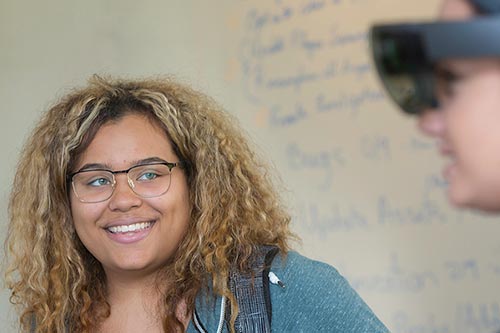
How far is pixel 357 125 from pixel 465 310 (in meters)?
0.50

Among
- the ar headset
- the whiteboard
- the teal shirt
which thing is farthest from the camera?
the whiteboard

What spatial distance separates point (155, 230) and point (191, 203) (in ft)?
0.39

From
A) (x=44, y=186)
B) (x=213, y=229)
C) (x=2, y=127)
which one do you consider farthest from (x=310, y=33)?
(x=2, y=127)

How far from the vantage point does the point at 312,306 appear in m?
1.70

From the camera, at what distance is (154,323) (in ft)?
5.93

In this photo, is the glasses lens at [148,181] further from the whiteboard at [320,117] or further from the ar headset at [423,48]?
the ar headset at [423,48]

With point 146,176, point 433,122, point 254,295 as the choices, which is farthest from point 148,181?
point 433,122

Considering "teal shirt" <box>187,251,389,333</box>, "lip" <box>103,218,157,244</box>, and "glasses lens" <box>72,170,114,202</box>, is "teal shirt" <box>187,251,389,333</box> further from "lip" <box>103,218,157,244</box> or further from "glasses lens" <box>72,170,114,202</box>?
"glasses lens" <box>72,170,114,202</box>

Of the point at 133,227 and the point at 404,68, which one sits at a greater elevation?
the point at 404,68

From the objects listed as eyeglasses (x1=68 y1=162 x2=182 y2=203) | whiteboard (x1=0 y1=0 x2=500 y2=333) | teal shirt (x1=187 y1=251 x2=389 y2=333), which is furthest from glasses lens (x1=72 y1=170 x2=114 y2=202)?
whiteboard (x1=0 y1=0 x2=500 y2=333)

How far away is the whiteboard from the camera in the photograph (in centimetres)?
196

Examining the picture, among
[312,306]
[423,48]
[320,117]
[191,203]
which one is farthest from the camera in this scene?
[320,117]

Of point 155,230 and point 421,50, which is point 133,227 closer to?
point 155,230

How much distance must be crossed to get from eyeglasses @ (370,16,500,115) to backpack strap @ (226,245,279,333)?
87cm
